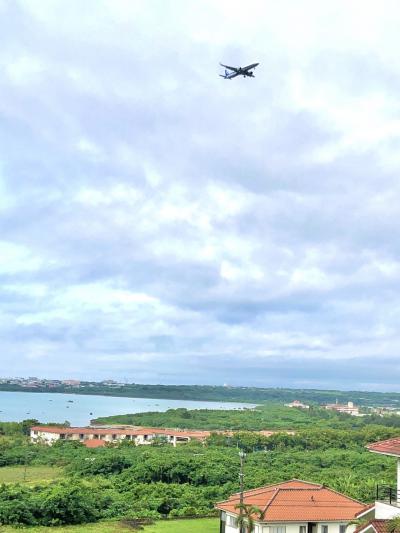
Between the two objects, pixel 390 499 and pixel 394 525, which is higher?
pixel 390 499

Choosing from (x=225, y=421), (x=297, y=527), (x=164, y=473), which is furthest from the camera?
(x=225, y=421)

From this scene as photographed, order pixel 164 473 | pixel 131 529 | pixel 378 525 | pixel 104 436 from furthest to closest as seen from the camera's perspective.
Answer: pixel 104 436, pixel 164 473, pixel 131 529, pixel 378 525

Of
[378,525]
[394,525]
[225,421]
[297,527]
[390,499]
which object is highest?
[390,499]

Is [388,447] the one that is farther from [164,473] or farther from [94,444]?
[94,444]

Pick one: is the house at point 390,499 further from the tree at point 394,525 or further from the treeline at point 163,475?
the treeline at point 163,475

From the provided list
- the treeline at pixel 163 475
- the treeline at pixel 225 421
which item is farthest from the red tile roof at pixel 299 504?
the treeline at pixel 225 421

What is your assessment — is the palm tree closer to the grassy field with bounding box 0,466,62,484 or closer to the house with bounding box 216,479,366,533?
the house with bounding box 216,479,366,533

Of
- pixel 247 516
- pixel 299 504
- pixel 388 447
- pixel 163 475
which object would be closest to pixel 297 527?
pixel 299 504

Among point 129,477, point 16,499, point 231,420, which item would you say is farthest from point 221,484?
point 231,420
